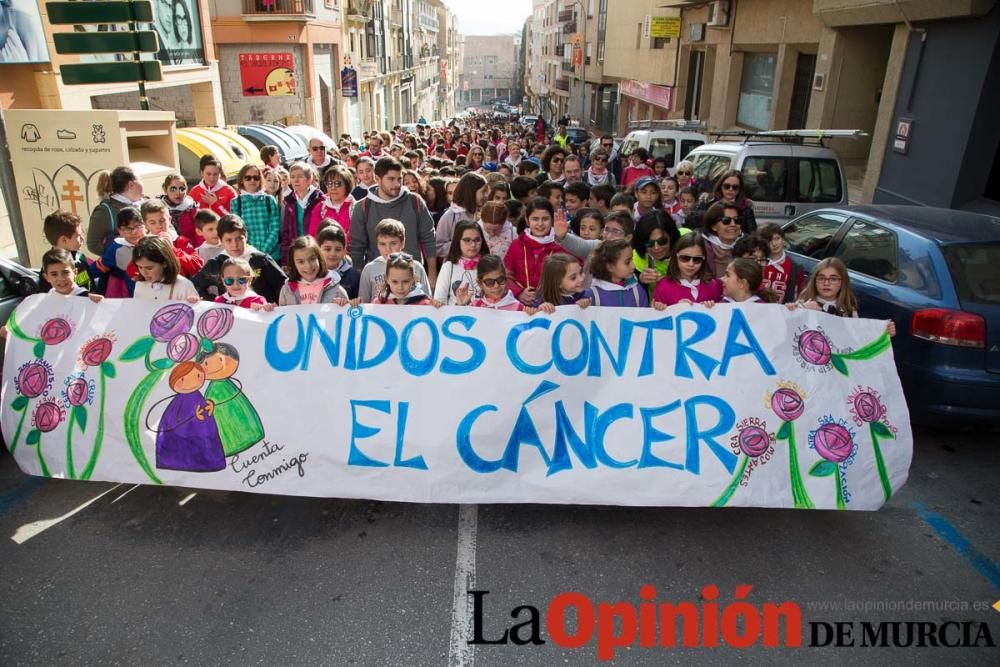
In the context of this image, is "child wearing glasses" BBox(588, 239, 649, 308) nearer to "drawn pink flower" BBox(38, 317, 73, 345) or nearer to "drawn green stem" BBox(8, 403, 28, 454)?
"drawn pink flower" BBox(38, 317, 73, 345)

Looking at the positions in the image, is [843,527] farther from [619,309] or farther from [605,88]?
[605,88]

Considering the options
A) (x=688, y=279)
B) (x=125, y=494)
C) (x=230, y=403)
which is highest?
(x=688, y=279)

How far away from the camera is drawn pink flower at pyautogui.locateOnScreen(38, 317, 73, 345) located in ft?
13.5

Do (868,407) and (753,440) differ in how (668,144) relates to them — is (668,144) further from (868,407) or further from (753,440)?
Answer: (753,440)

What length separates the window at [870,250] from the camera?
16.7 ft

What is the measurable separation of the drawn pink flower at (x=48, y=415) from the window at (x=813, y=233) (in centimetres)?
589

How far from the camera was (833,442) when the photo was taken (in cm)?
376

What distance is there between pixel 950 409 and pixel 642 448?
7.64ft

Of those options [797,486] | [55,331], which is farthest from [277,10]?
[797,486]

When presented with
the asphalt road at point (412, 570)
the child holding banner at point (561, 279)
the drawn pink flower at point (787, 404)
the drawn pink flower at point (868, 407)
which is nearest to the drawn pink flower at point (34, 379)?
the asphalt road at point (412, 570)

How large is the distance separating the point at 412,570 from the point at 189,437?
1.47 metres

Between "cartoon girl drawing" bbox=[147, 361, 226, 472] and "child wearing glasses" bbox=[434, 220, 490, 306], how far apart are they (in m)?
1.66

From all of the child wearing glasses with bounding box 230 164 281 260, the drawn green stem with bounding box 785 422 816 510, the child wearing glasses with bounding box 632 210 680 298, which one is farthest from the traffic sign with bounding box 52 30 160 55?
the drawn green stem with bounding box 785 422 816 510

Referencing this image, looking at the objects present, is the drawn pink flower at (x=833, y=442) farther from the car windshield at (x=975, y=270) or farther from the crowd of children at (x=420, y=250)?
the car windshield at (x=975, y=270)
